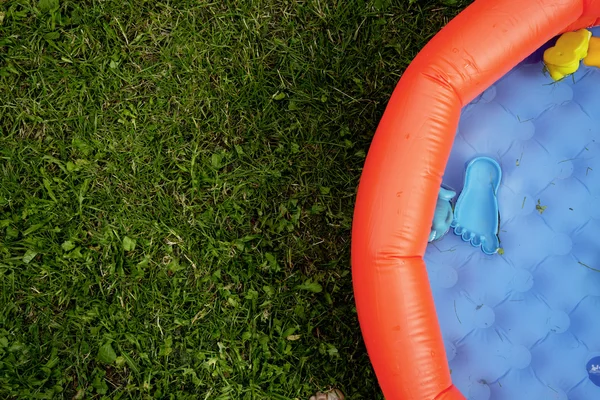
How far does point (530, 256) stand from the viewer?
6.47 feet

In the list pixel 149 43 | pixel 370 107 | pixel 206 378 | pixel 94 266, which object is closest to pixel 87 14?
pixel 149 43

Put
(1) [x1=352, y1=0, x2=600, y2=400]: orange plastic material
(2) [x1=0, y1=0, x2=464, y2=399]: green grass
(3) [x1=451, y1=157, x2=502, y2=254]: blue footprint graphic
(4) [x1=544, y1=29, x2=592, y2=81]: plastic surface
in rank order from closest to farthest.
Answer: (1) [x1=352, y1=0, x2=600, y2=400]: orange plastic material
(4) [x1=544, y1=29, x2=592, y2=81]: plastic surface
(3) [x1=451, y1=157, x2=502, y2=254]: blue footprint graphic
(2) [x1=0, y1=0, x2=464, y2=399]: green grass

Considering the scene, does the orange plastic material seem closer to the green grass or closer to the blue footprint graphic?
the blue footprint graphic

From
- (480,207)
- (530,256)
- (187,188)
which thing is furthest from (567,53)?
(187,188)

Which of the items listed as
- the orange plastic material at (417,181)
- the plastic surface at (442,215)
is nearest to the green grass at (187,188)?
the plastic surface at (442,215)

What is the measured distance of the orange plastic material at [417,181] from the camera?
5.30ft

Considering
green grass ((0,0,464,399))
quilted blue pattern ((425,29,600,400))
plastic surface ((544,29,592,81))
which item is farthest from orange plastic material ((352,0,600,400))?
green grass ((0,0,464,399))

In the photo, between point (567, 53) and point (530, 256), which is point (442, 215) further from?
point (567, 53)

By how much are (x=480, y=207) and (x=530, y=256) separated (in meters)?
0.25

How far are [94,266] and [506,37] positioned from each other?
172 centimetres

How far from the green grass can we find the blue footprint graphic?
1.54ft

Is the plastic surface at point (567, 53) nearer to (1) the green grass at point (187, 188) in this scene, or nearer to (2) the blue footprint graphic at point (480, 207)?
(2) the blue footprint graphic at point (480, 207)

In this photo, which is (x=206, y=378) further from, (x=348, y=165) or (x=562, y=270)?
(x=562, y=270)

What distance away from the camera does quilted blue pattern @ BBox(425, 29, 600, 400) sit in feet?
6.27
